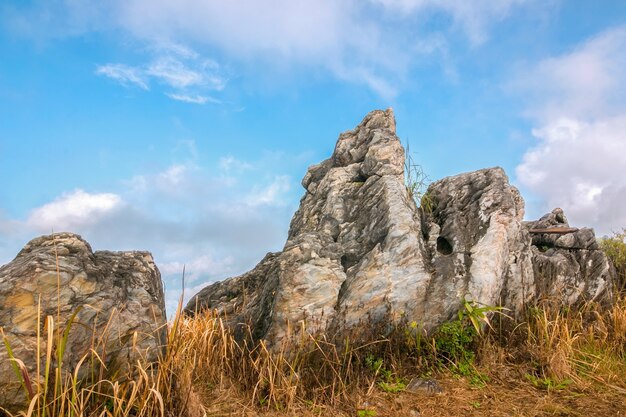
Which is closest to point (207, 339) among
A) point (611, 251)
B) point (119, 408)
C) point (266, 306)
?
point (266, 306)

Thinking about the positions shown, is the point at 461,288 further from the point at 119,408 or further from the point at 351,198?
the point at 119,408

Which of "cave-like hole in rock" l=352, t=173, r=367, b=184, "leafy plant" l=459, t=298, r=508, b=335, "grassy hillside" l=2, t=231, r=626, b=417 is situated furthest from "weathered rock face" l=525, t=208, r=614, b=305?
"cave-like hole in rock" l=352, t=173, r=367, b=184

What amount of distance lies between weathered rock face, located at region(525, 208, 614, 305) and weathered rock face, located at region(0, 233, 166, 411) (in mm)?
7036

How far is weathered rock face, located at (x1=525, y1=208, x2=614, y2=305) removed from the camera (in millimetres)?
9820

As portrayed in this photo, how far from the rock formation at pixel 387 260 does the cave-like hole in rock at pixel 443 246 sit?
0.06ft

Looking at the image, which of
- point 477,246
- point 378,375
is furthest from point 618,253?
point 378,375

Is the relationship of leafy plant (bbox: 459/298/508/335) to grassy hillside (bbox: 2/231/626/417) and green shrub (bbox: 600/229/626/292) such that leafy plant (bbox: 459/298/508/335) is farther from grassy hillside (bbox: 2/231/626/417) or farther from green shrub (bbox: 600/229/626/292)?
green shrub (bbox: 600/229/626/292)

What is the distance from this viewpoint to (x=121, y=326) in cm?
575

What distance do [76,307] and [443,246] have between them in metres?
6.04

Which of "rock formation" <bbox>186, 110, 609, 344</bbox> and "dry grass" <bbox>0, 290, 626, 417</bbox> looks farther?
"rock formation" <bbox>186, 110, 609, 344</bbox>

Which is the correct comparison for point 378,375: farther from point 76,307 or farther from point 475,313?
point 76,307

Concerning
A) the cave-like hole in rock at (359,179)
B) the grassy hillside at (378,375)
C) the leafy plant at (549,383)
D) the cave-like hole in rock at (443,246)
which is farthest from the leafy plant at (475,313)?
the cave-like hole in rock at (359,179)

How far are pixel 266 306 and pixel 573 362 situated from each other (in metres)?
4.90

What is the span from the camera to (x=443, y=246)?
29.7 ft
